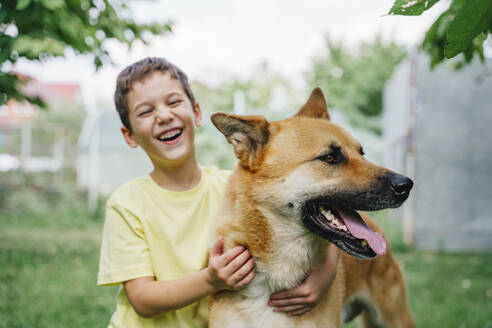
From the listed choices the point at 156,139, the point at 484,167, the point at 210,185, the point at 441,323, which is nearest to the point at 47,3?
the point at 156,139

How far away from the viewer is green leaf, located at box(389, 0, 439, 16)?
3.99 ft

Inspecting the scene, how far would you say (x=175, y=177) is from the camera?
2.47 m

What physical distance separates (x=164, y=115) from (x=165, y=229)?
577mm

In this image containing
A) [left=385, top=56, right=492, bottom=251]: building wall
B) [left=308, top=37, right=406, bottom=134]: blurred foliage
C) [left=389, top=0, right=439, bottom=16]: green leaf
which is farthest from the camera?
[left=308, top=37, right=406, bottom=134]: blurred foliage

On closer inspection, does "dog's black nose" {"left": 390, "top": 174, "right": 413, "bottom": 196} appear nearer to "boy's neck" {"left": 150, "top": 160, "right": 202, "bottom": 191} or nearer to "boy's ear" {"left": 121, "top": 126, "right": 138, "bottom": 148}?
"boy's neck" {"left": 150, "top": 160, "right": 202, "bottom": 191}

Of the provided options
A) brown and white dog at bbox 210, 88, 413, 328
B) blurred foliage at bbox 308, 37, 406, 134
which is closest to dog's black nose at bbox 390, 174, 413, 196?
brown and white dog at bbox 210, 88, 413, 328

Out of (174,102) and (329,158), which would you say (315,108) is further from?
(174,102)

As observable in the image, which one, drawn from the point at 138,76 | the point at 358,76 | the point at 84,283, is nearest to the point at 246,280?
the point at 138,76

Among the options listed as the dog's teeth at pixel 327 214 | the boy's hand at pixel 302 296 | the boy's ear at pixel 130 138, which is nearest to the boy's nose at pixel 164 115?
the boy's ear at pixel 130 138

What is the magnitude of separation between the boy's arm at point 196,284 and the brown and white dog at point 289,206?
77 mm

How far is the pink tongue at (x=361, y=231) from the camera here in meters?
1.91

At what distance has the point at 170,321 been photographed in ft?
7.36

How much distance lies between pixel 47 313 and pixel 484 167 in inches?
240

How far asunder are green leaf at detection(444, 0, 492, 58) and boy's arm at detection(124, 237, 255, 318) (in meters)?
1.19
